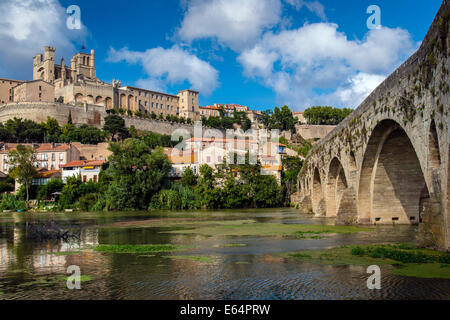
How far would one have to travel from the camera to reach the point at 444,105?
1124 centimetres

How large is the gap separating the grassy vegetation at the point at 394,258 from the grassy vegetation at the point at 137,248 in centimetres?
421

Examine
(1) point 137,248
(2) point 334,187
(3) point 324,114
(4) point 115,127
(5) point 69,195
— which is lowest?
(1) point 137,248

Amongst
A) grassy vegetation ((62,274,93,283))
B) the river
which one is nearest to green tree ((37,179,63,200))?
the river

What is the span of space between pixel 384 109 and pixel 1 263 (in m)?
14.1

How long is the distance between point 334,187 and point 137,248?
19.3 meters

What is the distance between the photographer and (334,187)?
30.9 metres

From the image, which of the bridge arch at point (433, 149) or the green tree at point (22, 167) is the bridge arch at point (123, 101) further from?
the bridge arch at point (433, 149)

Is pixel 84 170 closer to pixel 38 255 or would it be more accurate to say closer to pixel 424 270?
pixel 38 255

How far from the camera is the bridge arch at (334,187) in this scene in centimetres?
2966

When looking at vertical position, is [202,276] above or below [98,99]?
below

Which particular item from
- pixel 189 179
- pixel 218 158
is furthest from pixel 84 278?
pixel 218 158

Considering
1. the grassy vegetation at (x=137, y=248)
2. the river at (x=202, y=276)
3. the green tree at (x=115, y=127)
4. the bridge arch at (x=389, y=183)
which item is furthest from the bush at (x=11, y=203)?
the bridge arch at (x=389, y=183)
